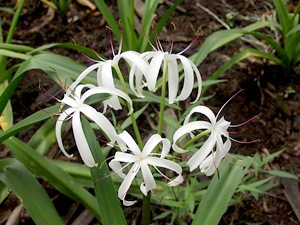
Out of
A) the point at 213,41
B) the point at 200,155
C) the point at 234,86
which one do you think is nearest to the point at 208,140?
the point at 200,155

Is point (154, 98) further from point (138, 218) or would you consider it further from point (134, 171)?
point (138, 218)

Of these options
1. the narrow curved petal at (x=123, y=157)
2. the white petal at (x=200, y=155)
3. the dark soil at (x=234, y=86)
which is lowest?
the dark soil at (x=234, y=86)

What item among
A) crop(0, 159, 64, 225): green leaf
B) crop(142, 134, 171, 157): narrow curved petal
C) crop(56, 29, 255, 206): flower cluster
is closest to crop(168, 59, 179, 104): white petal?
crop(56, 29, 255, 206): flower cluster

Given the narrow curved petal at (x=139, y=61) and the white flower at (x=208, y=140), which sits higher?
the narrow curved petal at (x=139, y=61)

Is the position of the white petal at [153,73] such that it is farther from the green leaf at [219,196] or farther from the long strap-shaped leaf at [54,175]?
the long strap-shaped leaf at [54,175]

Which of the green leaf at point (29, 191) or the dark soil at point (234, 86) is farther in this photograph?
the dark soil at point (234, 86)

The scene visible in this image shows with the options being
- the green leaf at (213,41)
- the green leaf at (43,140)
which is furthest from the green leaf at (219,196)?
the green leaf at (43,140)

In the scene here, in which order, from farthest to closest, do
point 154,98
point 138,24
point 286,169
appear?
point 138,24 → point 286,169 → point 154,98

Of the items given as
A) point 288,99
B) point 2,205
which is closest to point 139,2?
point 288,99
